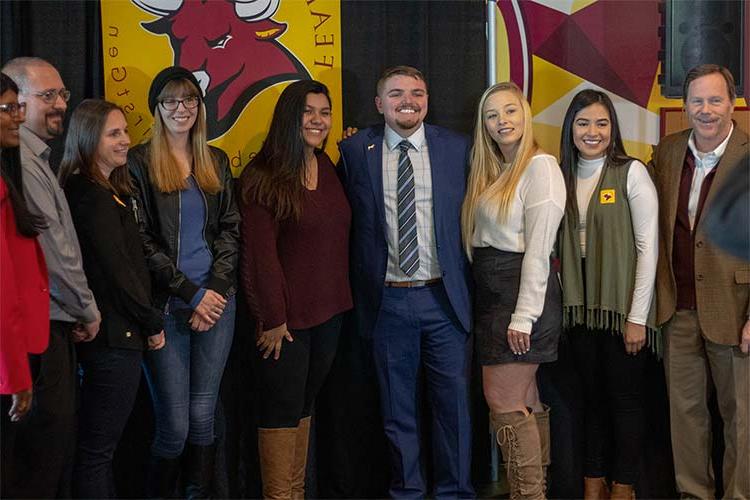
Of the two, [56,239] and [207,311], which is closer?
[56,239]

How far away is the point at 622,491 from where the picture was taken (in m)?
3.59

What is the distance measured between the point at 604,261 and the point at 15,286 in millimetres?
2049

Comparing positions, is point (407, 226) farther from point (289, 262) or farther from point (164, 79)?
point (164, 79)

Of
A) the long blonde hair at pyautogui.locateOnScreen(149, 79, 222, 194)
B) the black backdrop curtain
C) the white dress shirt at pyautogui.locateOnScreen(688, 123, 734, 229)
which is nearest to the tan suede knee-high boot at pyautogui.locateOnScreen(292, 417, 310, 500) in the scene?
the black backdrop curtain

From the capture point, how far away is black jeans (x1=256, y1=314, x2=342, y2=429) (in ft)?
11.2

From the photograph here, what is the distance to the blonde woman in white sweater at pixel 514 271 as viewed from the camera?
10.7 feet

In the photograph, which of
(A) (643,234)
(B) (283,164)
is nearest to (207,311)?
(B) (283,164)

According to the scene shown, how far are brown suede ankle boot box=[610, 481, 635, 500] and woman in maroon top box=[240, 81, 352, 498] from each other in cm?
124

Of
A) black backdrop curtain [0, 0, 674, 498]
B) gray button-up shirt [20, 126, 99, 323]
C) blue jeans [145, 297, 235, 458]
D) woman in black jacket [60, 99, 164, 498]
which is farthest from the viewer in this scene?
black backdrop curtain [0, 0, 674, 498]

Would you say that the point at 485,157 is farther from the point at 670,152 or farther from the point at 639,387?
the point at 639,387

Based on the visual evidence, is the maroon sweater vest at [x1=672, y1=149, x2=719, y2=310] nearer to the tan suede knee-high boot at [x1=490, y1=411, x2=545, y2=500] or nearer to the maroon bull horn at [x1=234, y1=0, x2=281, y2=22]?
the tan suede knee-high boot at [x1=490, y1=411, x2=545, y2=500]

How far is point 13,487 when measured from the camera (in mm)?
2795

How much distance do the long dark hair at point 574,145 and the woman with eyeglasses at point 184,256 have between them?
1255 millimetres

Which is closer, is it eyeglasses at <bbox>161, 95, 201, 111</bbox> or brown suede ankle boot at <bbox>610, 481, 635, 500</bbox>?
eyeglasses at <bbox>161, 95, 201, 111</bbox>
